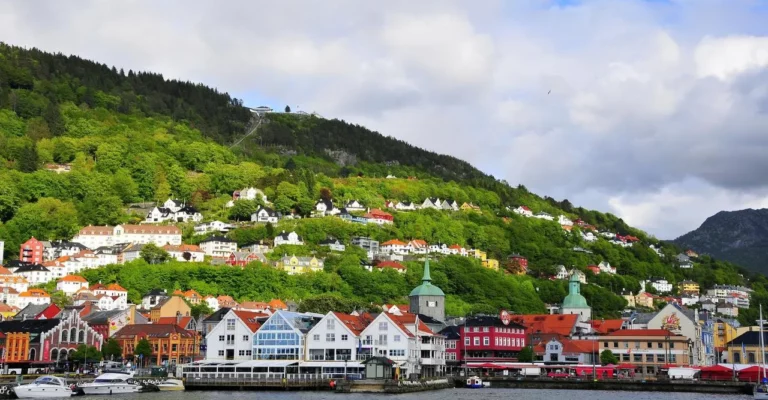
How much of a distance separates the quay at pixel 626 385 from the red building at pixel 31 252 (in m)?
74.8

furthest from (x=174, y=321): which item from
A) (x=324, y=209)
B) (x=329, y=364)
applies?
(x=324, y=209)

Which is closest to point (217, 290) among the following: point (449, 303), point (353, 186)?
point (449, 303)

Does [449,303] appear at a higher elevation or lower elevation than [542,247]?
lower

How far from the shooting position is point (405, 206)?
194 meters

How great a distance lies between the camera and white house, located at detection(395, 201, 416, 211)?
191 meters

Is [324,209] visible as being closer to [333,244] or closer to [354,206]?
[354,206]

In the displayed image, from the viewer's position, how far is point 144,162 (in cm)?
17538

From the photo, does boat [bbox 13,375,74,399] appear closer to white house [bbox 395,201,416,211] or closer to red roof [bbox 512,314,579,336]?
red roof [bbox 512,314,579,336]

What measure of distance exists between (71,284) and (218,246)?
25252 mm

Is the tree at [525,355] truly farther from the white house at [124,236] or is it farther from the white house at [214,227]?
the white house at [214,227]

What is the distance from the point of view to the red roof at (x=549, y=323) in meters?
106

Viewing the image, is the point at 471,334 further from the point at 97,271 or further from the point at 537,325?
the point at 97,271

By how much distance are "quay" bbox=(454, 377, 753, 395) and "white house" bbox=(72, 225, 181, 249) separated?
71.6 metres

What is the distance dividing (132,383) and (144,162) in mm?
106634
